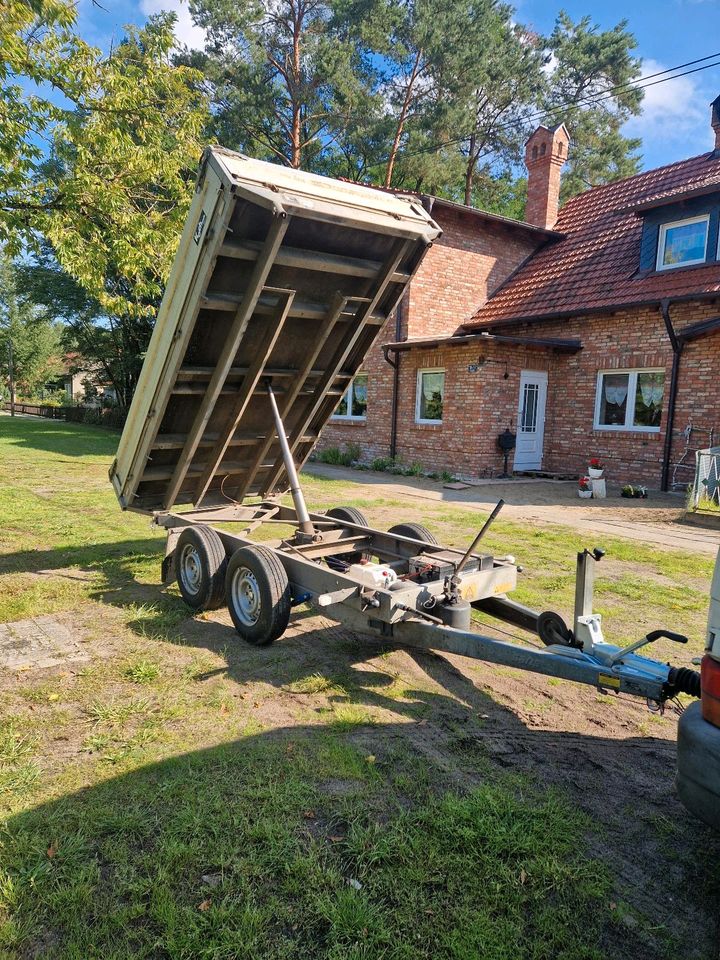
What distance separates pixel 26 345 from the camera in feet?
209

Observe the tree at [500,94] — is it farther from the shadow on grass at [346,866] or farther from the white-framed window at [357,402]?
the shadow on grass at [346,866]

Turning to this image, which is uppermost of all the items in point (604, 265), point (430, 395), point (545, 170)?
point (545, 170)

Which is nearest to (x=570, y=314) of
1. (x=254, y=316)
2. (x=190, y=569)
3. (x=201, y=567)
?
(x=254, y=316)

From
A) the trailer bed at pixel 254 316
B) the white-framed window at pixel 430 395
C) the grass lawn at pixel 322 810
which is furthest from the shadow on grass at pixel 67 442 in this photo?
the grass lawn at pixel 322 810

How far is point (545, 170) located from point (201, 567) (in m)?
19.1

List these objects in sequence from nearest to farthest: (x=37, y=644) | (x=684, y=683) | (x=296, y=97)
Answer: (x=684, y=683) < (x=37, y=644) < (x=296, y=97)

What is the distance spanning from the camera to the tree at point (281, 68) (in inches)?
1059

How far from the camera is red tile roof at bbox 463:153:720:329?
14227 mm

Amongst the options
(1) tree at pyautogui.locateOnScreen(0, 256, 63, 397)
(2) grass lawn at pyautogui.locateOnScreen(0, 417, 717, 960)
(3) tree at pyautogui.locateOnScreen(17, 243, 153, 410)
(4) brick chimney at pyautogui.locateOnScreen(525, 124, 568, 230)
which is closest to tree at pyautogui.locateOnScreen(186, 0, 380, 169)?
(3) tree at pyautogui.locateOnScreen(17, 243, 153, 410)

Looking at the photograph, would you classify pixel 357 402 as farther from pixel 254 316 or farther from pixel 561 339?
pixel 254 316

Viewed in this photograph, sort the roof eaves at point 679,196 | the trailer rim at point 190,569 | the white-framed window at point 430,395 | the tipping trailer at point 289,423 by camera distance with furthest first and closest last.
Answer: the white-framed window at point 430,395, the roof eaves at point 679,196, the trailer rim at point 190,569, the tipping trailer at point 289,423

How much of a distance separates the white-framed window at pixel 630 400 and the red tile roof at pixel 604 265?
5.62ft

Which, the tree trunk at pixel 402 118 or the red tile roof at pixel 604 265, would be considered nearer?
the red tile roof at pixel 604 265

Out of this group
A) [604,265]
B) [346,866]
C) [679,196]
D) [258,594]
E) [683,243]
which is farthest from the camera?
Result: [604,265]
